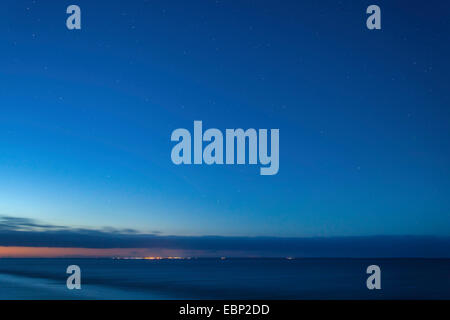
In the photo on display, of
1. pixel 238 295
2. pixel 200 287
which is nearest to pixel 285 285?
pixel 200 287

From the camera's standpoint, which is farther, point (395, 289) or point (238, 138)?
point (395, 289)

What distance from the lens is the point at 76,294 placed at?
75.8ft

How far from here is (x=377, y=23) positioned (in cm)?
1209

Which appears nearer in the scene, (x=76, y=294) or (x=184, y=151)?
(x=184, y=151)
